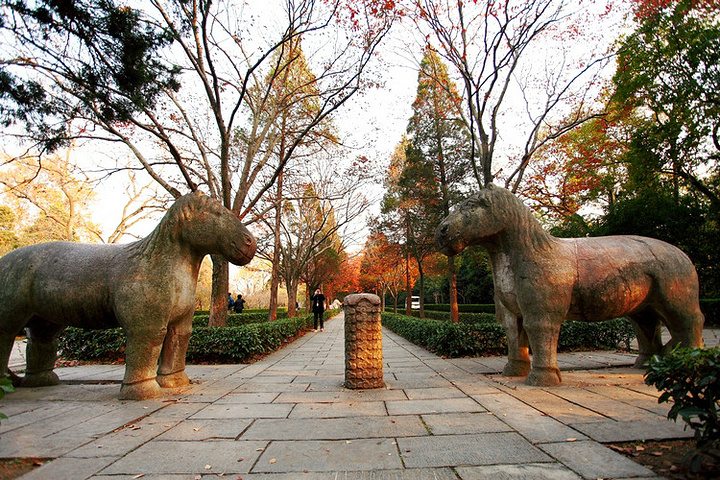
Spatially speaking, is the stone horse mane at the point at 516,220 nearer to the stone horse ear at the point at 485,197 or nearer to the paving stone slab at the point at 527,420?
the stone horse ear at the point at 485,197

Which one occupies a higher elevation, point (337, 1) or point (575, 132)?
point (575, 132)

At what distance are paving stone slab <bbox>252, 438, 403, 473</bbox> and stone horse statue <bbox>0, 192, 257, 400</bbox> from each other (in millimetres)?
2140

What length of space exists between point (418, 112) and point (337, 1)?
988 cm

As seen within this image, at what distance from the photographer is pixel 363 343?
4430mm

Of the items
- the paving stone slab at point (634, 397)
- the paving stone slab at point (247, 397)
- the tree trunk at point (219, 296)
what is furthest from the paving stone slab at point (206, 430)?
the tree trunk at point (219, 296)

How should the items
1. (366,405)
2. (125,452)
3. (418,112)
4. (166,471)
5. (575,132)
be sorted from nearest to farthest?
(166,471), (125,452), (366,405), (418,112), (575,132)

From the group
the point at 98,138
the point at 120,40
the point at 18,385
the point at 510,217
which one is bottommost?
the point at 18,385

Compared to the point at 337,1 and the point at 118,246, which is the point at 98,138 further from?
the point at 337,1

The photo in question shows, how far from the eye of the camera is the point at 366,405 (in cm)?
362

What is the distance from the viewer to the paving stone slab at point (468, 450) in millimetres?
2252

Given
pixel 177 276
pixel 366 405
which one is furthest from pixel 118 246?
pixel 366 405

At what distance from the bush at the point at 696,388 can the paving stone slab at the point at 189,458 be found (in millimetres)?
2562

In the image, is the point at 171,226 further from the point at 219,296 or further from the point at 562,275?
the point at 219,296

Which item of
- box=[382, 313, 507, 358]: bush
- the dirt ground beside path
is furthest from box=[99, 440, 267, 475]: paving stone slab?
box=[382, 313, 507, 358]: bush
